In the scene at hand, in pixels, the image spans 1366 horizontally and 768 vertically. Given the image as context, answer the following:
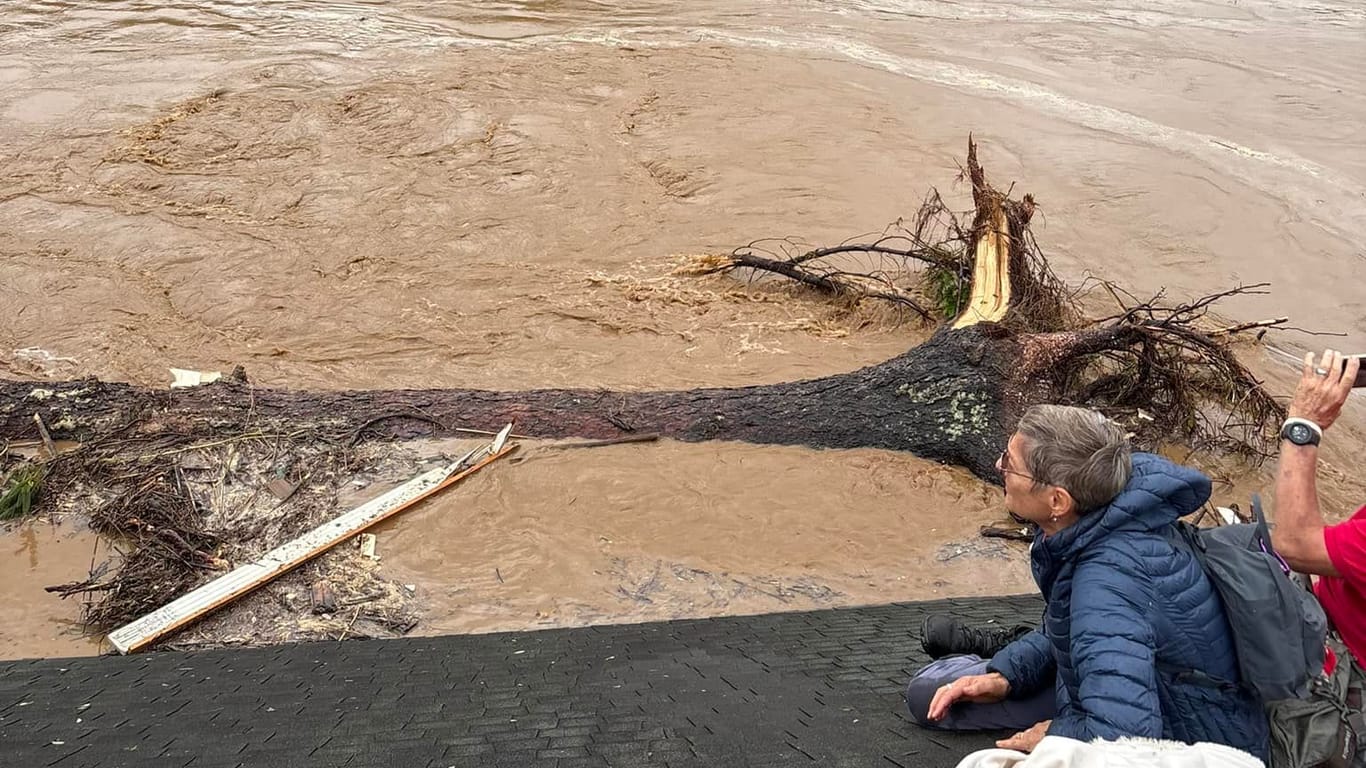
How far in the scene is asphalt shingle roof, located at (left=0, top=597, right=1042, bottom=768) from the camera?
225 centimetres

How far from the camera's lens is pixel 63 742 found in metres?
2.34

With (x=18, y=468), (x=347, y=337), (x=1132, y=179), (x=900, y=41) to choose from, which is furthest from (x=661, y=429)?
(x=900, y=41)

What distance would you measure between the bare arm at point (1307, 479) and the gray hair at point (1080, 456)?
1.39 feet

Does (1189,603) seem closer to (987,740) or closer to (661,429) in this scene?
(987,740)

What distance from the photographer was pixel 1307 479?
2158 mm

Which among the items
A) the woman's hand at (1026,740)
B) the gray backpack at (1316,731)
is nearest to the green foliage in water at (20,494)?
the woman's hand at (1026,740)

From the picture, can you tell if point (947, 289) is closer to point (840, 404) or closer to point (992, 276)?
point (992, 276)

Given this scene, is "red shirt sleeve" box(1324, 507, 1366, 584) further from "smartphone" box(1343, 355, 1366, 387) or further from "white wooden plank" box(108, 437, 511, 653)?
"white wooden plank" box(108, 437, 511, 653)

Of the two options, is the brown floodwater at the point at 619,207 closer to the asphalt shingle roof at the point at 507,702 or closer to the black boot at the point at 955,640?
the asphalt shingle roof at the point at 507,702

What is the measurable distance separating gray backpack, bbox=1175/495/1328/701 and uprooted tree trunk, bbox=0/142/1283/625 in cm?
325

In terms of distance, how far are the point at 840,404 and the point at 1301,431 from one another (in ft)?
10.9

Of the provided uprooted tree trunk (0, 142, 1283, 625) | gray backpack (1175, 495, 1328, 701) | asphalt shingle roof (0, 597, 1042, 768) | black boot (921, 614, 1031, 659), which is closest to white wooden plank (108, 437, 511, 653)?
uprooted tree trunk (0, 142, 1283, 625)

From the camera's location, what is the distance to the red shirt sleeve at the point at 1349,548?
202 cm

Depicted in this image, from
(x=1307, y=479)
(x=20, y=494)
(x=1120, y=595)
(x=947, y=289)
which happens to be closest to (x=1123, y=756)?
(x=1120, y=595)
